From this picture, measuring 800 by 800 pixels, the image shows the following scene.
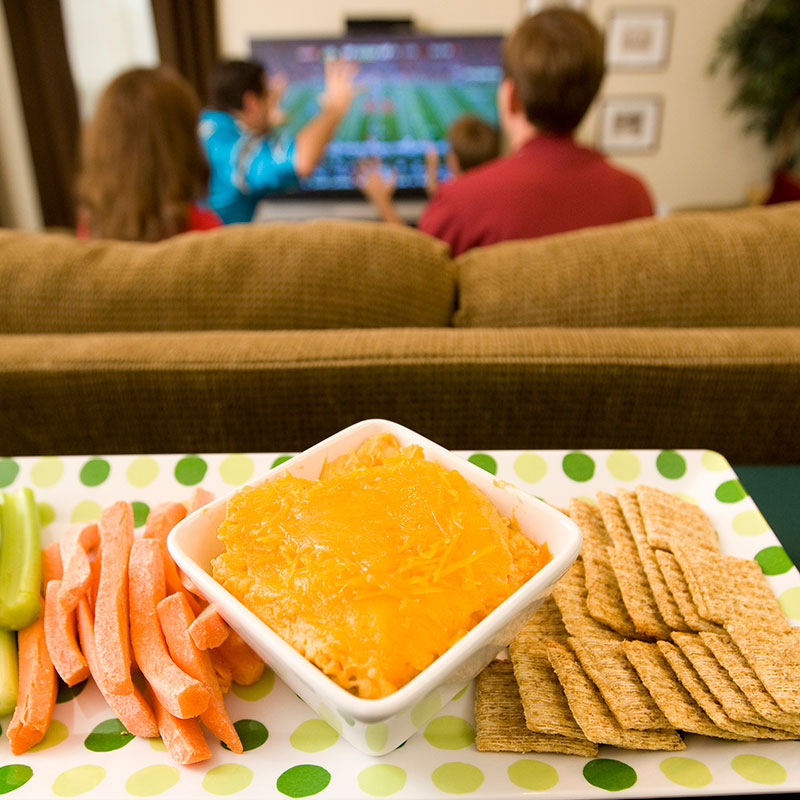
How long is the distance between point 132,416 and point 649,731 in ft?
3.03

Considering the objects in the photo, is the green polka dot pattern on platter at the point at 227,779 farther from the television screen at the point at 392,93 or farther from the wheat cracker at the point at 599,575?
the television screen at the point at 392,93

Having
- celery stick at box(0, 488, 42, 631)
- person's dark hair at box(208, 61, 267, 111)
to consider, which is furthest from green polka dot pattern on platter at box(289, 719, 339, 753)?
person's dark hair at box(208, 61, 267, 111)

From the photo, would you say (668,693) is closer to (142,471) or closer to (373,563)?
(373,563)

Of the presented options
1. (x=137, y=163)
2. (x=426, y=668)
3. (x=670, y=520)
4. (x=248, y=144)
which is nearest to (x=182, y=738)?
(x=426, y=668)

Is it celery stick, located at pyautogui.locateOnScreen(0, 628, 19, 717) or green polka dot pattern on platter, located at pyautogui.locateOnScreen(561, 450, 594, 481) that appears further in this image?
green polka dot pattern on platter, located at pyautogui.locateOnScreen(561, 450, 594, 481)

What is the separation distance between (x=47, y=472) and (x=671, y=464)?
3.29 ft

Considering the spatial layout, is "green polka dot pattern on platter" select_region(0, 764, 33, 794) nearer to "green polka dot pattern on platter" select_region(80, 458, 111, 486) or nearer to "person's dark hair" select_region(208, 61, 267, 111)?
"green polka dot pattern on platter" select_region(80, 458, 111, 486)

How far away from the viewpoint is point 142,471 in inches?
41.1

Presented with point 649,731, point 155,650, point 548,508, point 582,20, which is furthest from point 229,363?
point 582,20

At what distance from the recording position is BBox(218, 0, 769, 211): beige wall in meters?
4.92

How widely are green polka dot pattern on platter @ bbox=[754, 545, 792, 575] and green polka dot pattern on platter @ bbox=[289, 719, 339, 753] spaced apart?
1.93ft

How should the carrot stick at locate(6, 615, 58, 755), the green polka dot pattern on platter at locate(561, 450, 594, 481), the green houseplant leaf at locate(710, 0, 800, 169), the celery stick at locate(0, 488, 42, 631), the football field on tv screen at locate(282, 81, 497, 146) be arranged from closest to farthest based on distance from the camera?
the carrot stick at locate(6, 615, 58, 755), the celery stick at locate(0, 488, 42, 631), the green polka dot pattern on platter at locate(561, 450, 594, 481), the green houseplant leaf at locate(710, 0, 800, 169), the football field on tv screen at locate(282, 81, 497, 146)

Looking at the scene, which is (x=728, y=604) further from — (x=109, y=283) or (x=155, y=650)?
(x=109, y=283)

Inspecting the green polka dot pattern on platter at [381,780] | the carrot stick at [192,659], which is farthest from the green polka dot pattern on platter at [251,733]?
the green polka dot pattern on platter at [381,780]
